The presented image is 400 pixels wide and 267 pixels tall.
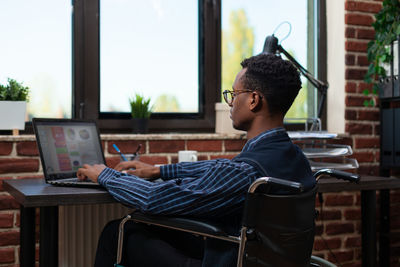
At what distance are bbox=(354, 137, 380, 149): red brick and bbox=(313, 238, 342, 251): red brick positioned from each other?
53 cm

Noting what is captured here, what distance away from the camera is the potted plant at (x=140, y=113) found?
7.99 ft

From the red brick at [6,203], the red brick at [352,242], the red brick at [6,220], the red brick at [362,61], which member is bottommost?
the red brick at [352,242]

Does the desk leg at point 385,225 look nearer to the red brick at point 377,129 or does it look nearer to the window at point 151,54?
the red brick at point 377,129

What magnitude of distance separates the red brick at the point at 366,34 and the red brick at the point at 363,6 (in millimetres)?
111

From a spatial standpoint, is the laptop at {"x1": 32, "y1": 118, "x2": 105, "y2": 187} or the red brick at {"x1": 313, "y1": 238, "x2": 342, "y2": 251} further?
the red brick at {"x1": 313, "y1": 238, "x2": 342, "y2": 251}

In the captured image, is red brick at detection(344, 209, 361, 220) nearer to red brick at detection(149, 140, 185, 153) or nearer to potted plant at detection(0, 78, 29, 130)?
red brick at detection(149, 140, 185, 153)

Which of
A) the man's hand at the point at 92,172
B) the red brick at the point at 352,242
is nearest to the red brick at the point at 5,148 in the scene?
the man's hand at the point at 92,172

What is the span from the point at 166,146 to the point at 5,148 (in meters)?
0.74

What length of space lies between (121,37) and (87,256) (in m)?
1.09

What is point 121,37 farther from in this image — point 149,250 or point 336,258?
point 336,258

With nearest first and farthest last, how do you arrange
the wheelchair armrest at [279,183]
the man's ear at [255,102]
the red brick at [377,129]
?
the wheelchair armrest at [279,183]
the man's ear at [255,102]
the red brick at [377,129]

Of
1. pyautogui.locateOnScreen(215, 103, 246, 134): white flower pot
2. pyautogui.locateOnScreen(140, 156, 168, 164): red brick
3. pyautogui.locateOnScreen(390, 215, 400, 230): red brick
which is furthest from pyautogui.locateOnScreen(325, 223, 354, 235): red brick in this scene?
pyautogui.locateOnScreen(140, 156, 168, 164): red brick

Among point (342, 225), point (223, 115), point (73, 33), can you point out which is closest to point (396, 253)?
point (342, 225)

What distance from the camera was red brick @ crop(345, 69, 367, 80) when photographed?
108 inches
